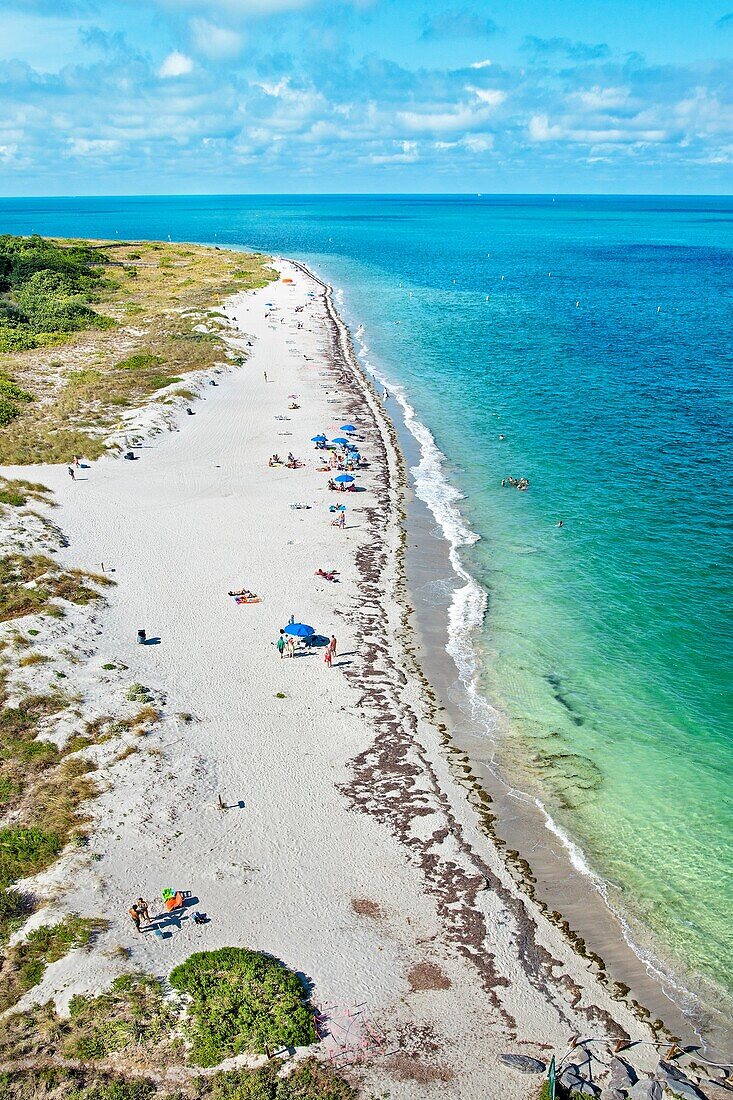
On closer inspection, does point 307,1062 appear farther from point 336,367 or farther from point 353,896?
point 336,367

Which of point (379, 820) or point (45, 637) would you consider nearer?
point (379, 820)

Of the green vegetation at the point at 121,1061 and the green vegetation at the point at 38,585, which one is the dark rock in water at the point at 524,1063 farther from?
the green vegetation at the point at 38,585

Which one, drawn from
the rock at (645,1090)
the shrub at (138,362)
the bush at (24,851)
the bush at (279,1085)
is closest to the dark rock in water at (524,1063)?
the rock at (645,1090)

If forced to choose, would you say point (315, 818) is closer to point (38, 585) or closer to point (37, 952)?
point (37, 952)

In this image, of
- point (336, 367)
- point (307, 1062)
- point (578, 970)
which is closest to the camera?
point (307, 1062)

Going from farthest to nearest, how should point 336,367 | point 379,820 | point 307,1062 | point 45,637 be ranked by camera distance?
point 336,367, point 45,637, point 379,820, point 307,1062

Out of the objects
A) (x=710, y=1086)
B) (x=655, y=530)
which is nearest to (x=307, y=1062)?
(x=710, y=1086)
